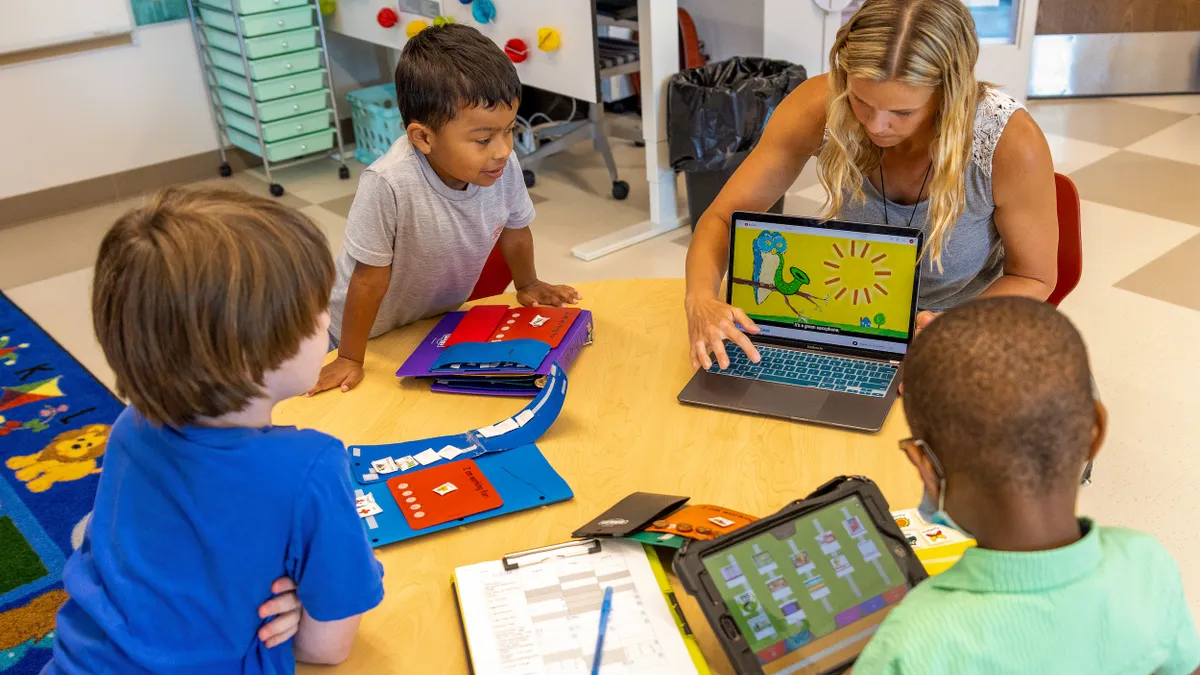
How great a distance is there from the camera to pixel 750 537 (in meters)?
1.04

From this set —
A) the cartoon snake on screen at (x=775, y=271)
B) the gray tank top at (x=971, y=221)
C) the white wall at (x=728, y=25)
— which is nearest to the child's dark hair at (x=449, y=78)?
the cartoon snake on screen at (x=775, y=271)

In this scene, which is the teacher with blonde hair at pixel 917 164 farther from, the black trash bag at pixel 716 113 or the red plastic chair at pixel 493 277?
the black trash bag at pixel 716 113

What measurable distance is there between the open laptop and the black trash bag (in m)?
1.91

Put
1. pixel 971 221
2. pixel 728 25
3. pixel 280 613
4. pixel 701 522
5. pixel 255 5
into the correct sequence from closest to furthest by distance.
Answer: pixel 280 613 < pixel 701 522 < pixel 971 221 < pixel 255 5 < pixel 728 25

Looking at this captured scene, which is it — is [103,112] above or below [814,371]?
below

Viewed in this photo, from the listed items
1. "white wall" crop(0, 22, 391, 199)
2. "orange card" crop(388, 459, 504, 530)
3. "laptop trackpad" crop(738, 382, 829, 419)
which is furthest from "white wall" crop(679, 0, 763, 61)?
"orange card" crop(388, 459, 504, 530)

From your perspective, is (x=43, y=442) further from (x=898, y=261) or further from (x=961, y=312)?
(x=961, y=312)

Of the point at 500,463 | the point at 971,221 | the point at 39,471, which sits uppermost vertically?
the point at 971,221

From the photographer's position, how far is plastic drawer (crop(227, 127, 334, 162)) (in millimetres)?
4242

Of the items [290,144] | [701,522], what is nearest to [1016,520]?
[701,522]

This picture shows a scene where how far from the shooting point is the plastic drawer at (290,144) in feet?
13.9

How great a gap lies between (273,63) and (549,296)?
2.81 metres

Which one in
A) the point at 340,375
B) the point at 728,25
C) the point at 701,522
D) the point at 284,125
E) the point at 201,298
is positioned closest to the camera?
the point at 201,298

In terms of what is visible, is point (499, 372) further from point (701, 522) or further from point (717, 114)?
point (717, 114)
